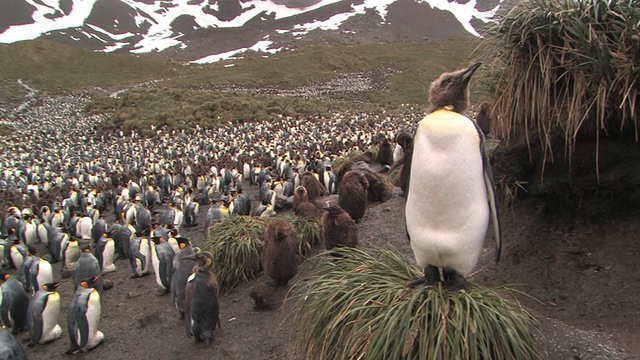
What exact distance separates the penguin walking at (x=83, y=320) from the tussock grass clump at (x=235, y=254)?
176cm

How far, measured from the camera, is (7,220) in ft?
39.6

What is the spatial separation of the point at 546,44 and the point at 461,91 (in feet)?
5.55

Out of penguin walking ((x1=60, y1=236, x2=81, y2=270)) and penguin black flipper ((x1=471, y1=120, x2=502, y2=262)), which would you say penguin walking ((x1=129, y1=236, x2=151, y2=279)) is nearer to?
penguin walking ((x1=60, y1=236, x2=81, y2=270))

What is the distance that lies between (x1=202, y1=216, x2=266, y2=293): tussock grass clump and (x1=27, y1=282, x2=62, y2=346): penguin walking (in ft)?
7.45

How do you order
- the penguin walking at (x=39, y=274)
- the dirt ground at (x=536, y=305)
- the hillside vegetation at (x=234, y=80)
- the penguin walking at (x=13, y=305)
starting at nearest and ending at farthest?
the dirt ground at (x=536, y=305) → the penguin walking at (x=13, y=305) → the penguin walking at (x=39, y=274) → the hillside vegetation at (x=234, y=80)

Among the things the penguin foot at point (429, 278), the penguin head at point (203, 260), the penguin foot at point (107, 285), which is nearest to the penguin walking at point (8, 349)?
the penguin head at point (203, 260)

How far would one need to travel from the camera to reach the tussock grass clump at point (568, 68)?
3.96 metres

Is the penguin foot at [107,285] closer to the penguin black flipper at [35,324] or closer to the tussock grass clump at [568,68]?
the penguin black flipper at [35,324]

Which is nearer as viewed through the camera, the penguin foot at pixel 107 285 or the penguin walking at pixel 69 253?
the penguin foot at pixel 107 285

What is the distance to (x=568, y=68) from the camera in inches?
164

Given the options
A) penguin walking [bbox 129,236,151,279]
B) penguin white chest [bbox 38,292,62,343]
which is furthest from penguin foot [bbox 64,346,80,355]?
penguin walking [bbox 129,236,151,279]

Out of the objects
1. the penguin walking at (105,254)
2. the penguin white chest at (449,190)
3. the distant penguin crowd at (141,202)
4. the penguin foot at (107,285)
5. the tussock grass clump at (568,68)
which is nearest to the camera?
the penguin white chest at (449,190)

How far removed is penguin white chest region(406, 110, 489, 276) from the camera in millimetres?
3153

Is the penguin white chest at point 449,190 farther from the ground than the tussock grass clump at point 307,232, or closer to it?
farther from the ground
